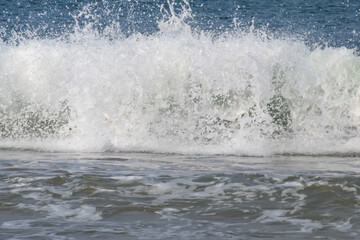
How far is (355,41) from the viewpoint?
67.4 ft

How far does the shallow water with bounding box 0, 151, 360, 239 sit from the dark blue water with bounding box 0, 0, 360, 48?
14.9 meters

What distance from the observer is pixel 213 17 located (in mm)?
24844

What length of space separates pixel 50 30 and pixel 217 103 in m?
15.0

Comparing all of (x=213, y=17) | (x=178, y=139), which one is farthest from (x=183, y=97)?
(x=213, y=17)

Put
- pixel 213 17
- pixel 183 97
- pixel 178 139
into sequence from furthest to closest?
pixel 213 17 → pixel 183 97 → pixel 178 139

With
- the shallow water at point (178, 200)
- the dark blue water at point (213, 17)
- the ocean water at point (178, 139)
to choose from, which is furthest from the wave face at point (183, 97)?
the dark blue water at point (213, 17)

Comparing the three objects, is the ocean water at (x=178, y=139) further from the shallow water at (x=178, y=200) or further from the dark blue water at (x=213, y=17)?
the dark blue water at (x=213, y=17)

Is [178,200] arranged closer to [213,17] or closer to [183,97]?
[183,97]

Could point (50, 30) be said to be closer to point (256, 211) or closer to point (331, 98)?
point (331, 98)

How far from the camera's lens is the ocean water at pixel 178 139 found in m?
4.19

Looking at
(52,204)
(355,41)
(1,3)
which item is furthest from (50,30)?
(52,204)

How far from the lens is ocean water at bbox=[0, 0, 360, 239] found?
13.7ft

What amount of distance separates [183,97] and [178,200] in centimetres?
447

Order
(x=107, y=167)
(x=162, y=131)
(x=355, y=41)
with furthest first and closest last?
(x=355, y=41) → (x=162, y=131) → (x=107, y=167)
